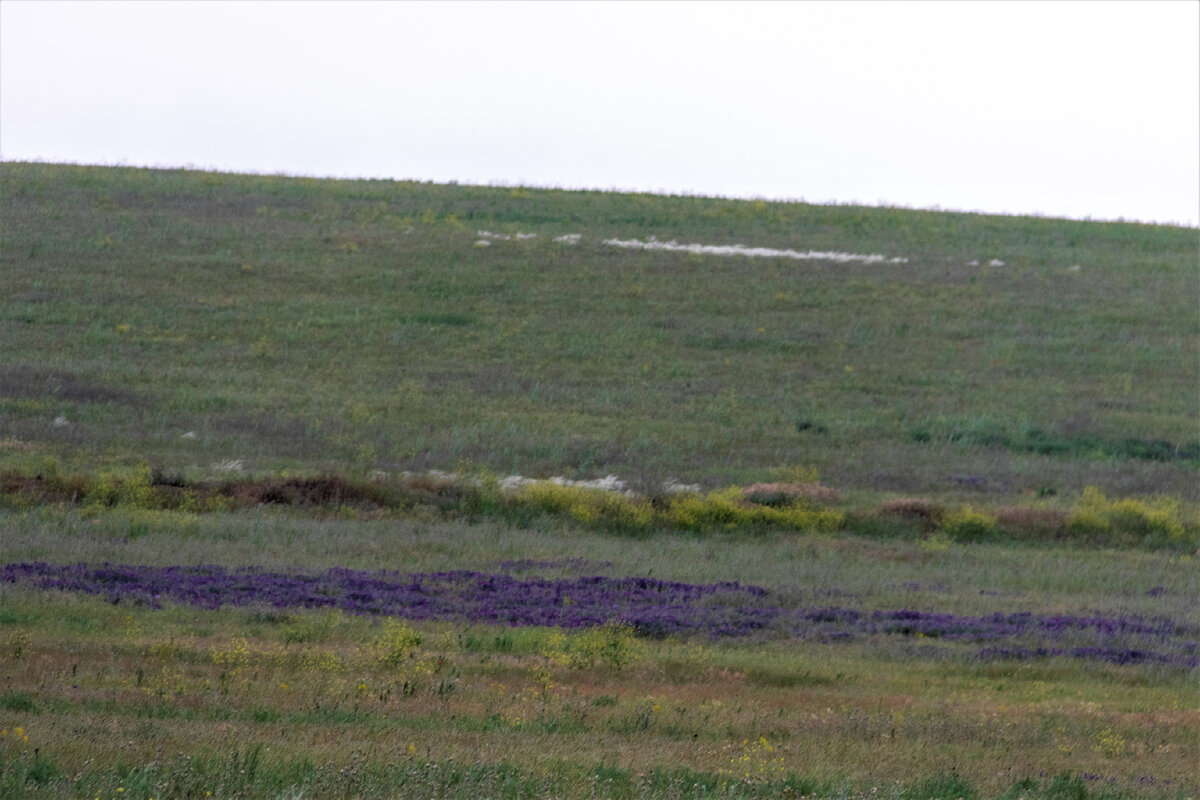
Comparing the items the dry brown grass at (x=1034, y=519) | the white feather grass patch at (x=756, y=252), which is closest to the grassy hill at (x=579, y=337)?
the white feather grass patch at (x=756, y=252)

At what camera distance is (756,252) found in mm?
46719

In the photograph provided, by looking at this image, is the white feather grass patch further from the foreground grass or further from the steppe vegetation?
the foreground grass

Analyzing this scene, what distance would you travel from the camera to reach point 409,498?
1961cm

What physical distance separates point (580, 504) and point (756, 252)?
95.5 feet

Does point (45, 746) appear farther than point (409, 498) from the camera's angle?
No

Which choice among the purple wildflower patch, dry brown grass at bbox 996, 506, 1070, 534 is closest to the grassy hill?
dry brown grass at bbox 996, 506, 1070, 534

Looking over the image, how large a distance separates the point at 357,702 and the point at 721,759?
109 inches

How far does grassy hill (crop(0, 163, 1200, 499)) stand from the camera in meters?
24.6

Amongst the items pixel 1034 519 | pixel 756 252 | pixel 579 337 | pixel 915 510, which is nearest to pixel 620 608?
pixel 915 510

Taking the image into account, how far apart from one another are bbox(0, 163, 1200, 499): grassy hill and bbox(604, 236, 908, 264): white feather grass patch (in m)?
0.63

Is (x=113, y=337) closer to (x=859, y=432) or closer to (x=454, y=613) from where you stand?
(x=859, y=432)

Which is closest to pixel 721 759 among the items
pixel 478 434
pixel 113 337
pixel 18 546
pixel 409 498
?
pixel 18 546

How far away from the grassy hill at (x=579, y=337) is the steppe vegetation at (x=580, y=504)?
197mm

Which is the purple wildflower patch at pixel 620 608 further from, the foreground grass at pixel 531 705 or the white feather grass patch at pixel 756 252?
the white feather grass patch at pixel 756 252
